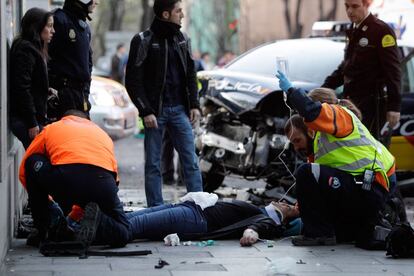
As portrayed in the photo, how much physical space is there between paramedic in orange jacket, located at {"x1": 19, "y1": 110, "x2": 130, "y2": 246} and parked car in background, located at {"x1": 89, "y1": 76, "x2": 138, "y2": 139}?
743cm

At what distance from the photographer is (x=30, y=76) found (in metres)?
7.77

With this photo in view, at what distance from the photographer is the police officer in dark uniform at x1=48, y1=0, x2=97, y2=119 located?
8.48 metres

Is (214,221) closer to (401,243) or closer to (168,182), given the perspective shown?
(401,243)

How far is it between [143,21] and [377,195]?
119ft

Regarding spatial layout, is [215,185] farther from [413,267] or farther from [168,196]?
[413,267]

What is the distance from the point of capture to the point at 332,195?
7.45m

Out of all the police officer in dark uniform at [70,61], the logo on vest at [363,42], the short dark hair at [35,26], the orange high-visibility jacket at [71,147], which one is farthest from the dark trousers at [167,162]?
the orange high-visibility jacket at [71,147]

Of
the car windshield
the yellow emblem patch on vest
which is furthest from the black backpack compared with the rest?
the car windshield

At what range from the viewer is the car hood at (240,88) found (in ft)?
33.4

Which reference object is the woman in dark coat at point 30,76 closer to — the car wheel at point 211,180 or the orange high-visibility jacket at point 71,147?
the orange high-visibility jacket at point 71,147

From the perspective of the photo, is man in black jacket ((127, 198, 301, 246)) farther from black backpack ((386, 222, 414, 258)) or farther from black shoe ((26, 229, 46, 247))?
black backpack ((386, 222, 414, 258))

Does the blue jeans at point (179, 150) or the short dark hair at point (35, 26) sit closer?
the short dark hair at point (35, 26)

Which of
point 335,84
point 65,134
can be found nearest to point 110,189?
point 65,134

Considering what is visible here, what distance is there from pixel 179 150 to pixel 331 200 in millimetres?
2049
